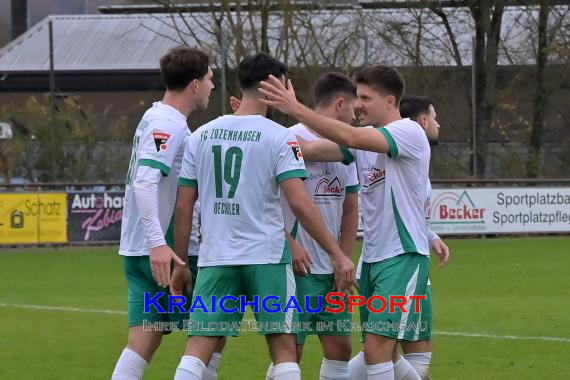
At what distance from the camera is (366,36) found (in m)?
34.7

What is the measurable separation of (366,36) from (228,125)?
94.7ft

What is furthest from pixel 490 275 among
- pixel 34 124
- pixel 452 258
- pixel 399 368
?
pixel 34 124

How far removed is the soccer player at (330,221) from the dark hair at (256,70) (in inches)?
42.0

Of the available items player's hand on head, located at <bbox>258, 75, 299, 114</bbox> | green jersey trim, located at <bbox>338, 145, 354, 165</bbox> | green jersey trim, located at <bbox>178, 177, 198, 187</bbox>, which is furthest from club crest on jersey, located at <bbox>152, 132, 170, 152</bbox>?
green jersey trim, located at <bbox>338, 145, 354, 165</bbox>

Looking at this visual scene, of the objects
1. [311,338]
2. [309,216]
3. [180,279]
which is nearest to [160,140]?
[180,279]

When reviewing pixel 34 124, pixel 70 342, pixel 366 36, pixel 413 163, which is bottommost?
pixel 70 342

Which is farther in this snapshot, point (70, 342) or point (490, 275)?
point (490, 275)

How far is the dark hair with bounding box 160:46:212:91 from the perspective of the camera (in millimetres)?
6891

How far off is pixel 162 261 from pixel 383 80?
67.2 inches

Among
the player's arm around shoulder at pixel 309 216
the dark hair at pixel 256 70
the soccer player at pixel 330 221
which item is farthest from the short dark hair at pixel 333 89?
the player's arm around shoulder at pixel 309 216

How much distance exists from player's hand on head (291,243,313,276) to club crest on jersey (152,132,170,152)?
95 centimetres

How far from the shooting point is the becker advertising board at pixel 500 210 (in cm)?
2545

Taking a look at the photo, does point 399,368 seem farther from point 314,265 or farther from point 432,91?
point 432,91

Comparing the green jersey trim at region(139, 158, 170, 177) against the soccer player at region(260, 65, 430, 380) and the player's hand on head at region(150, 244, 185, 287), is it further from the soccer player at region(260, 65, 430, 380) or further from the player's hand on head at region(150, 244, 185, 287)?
the soccer player at region(260, 65, 430, 380)
